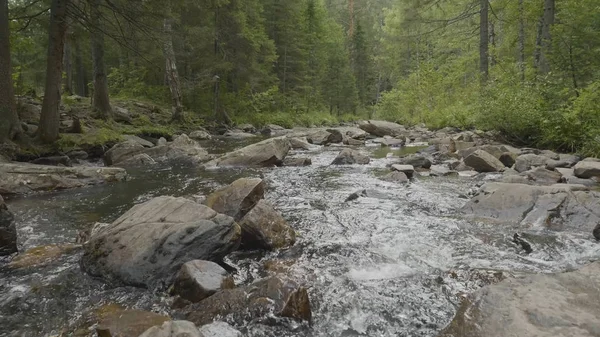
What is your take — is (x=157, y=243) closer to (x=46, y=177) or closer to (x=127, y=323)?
(x=127, y=323)

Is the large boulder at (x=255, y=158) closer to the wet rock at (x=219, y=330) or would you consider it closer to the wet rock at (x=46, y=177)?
the wet rock at (x=46, y=177)

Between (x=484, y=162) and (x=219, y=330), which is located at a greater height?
(x=219, y=330)

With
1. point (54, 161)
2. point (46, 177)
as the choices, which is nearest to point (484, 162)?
point (46, 177)

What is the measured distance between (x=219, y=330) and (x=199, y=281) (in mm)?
608

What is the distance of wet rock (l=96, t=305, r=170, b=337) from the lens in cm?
279

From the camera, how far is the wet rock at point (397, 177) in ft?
29.0

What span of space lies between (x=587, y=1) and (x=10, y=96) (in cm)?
1879

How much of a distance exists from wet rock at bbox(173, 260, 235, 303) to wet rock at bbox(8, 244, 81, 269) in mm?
1846

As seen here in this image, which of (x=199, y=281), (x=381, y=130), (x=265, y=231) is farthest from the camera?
(x=381, y=130)

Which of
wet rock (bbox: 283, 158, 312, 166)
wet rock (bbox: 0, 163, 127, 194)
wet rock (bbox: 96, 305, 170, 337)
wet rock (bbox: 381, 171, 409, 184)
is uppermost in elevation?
wet rock (bbox: 0, 163, 127, 194)

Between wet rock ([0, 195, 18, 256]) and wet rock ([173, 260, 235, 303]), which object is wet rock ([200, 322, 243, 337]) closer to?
wet rock ([173, 260, 235, 303])

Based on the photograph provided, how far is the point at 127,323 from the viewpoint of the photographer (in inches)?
115

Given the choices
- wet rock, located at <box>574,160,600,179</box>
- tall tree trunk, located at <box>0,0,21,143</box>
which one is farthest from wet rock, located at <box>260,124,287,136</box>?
wet rock, located at <box>574,160,600,179</box>

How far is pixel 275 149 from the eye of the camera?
11.7 m
